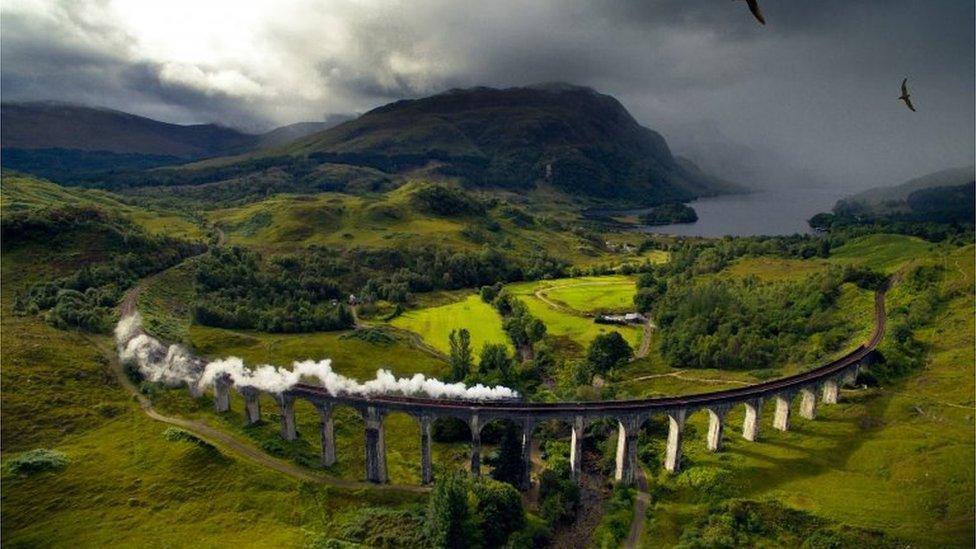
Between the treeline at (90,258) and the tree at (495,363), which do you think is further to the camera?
the treeline at (90,258)

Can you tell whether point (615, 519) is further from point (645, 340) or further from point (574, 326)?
point (574, 326)

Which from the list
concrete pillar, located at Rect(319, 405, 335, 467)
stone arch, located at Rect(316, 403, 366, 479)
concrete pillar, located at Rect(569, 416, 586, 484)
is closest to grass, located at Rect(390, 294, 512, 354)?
stone arch, located at Rect(316, 403, 366, 479)

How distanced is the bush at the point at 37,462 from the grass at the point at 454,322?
6310 centimetres

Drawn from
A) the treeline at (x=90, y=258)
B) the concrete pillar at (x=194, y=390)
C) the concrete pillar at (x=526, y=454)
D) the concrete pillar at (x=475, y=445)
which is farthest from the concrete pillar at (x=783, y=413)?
the treeline at (x=90, y=258)

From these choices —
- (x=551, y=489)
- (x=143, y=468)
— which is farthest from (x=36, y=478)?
(x=551, y=489)

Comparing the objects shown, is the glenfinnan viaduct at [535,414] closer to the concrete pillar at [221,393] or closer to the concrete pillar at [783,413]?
the concrete pillar at [783,413]

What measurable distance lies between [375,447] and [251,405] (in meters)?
20.2

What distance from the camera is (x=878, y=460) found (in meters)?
61.2

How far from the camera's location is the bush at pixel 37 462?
59094 mm

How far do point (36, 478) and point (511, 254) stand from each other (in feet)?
485

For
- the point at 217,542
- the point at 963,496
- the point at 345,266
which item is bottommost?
the point at 217,542

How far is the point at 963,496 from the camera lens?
5372 cm

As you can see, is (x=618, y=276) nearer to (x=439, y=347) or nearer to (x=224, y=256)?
(x=439, y=347)

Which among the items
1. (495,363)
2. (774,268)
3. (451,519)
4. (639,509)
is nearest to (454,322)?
(495,363)
